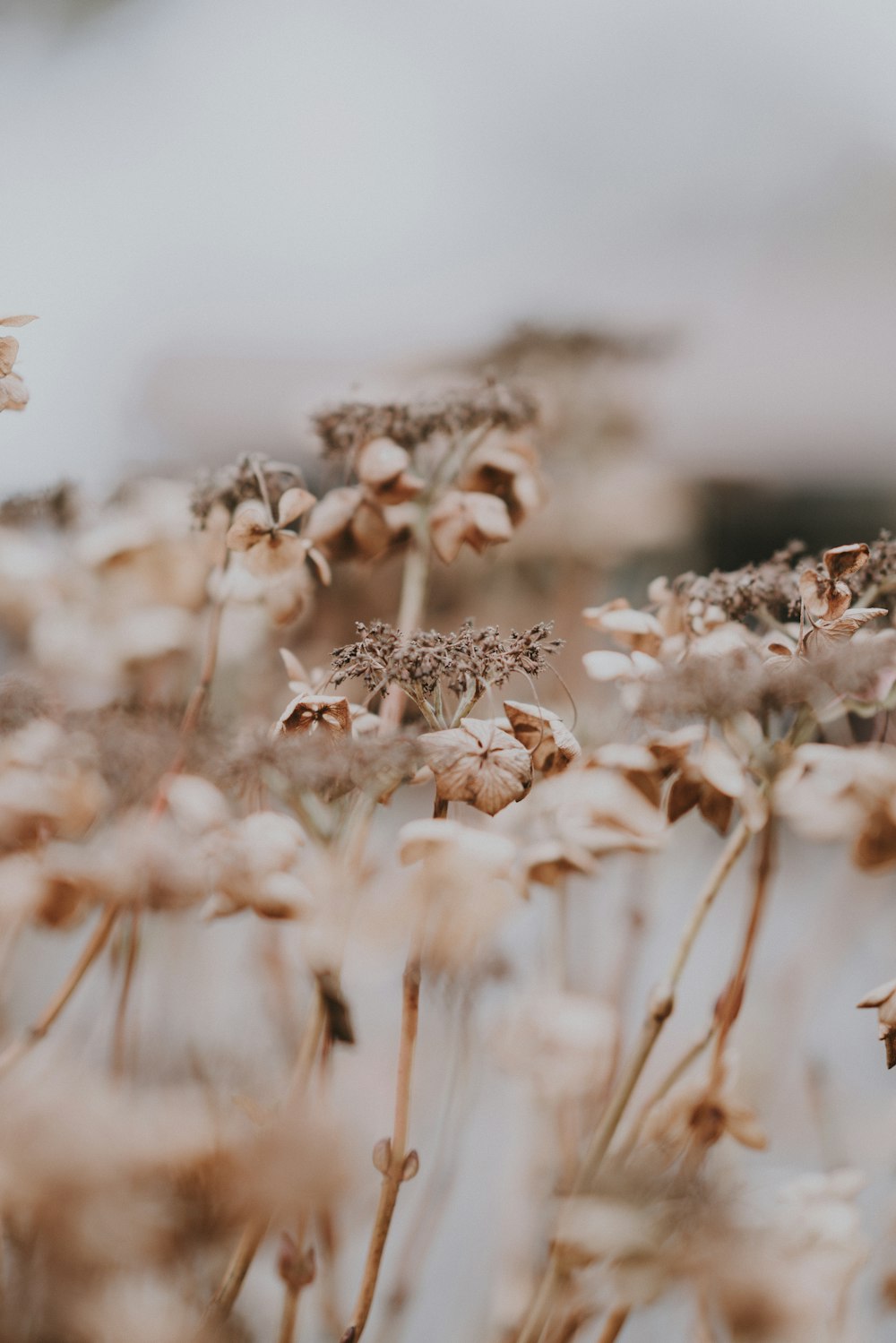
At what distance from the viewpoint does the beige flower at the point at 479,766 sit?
0.38m

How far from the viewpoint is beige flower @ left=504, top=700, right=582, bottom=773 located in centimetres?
42

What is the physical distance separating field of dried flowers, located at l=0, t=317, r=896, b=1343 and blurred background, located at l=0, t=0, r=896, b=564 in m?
0.23

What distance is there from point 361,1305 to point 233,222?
81 cm

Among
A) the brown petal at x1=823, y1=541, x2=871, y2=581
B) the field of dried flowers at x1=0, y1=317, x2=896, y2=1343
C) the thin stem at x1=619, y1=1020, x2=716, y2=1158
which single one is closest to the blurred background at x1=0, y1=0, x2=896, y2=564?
the field of dried flowers at x1=0, y1=317, x2=896, y2=1343

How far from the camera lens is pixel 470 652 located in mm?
420

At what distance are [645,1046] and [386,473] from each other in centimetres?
34

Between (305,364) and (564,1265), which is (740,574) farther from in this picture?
(305,364)

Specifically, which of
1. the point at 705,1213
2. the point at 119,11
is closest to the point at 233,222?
the point at 119,11

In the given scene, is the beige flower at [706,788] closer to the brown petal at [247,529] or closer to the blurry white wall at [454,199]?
the brown petal at [247,529]

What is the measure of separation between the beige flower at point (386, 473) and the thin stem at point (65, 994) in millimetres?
275

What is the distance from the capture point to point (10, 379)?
1.53 ft

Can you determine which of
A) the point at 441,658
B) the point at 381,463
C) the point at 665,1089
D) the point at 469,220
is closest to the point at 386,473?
the point at 381,463

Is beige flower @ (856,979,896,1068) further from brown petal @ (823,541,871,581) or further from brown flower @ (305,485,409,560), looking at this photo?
brown flower @ (305,485,409,560)

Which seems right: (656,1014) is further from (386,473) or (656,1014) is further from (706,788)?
(386,473)
